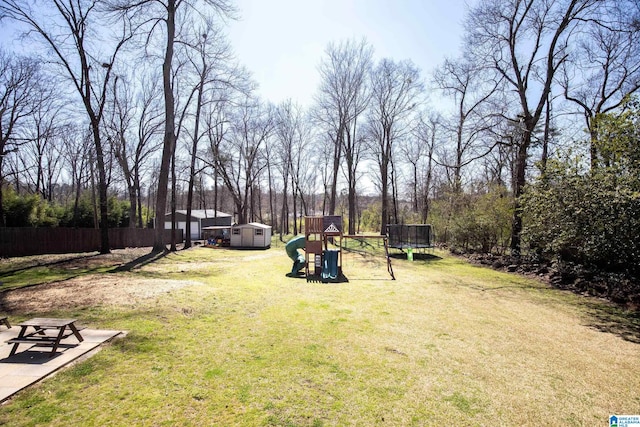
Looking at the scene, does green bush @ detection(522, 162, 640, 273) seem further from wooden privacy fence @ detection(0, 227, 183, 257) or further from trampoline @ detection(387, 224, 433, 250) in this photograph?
wooden privacy fence @ detection(0, 227, 183, 257)

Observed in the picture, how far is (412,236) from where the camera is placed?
1884cm

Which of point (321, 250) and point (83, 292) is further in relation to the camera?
point (321, 250)

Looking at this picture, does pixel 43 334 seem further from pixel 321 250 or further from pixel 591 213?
pixel 591 213

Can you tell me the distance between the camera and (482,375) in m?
4.36

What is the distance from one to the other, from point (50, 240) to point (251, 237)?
12762 mm

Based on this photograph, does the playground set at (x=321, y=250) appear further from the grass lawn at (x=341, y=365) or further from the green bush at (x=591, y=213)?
the green bush at (x=591, y=213)

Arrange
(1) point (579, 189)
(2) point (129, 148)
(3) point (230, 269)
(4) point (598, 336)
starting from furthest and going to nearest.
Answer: (2) point (129, 148) < (3) point (230, 269) < (1) point (579, 189) < (4) point (598, 336)

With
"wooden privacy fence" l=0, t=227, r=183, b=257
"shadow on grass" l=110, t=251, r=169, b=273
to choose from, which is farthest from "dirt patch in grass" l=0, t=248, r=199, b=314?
"wooden privacy fence" l=0, t=227, r=183, b=257

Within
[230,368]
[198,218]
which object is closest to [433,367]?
[230,368]

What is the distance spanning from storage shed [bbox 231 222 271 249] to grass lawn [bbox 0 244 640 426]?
17003 millimetres

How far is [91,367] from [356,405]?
334 cm

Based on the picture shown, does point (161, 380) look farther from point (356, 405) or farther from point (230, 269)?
point (230, 269)

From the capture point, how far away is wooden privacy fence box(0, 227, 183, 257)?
14.0 metres


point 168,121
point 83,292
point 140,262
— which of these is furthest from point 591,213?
point 168,121
